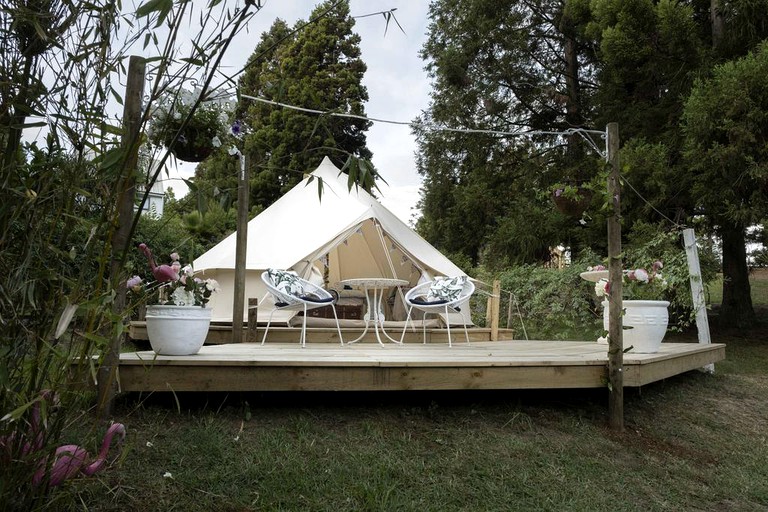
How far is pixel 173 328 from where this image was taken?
3.13m

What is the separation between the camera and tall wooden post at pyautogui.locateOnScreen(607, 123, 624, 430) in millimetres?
3477

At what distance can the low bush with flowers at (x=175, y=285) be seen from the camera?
290cm

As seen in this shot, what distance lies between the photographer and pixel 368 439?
9.76 ft

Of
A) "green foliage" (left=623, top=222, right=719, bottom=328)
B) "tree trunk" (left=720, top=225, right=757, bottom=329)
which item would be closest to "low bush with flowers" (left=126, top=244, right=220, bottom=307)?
"green foliage" (left=623, top=222, right=719, bottom=328)

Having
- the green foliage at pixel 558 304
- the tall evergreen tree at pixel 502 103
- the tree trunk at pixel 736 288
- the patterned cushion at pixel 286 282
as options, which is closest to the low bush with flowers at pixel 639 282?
the green foliage at pixel 558 304

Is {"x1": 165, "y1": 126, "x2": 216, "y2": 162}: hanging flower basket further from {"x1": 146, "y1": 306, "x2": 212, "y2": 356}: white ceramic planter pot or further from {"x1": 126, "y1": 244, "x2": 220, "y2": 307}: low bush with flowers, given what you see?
{"x1": 146, "y1": 306, "x2": 212, "y2": 356}: white ceramic planter pot

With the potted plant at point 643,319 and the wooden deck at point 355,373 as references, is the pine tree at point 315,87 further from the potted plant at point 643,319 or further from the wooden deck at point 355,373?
the wooden deck at point 355,373

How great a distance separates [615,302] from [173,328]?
8.12 ft

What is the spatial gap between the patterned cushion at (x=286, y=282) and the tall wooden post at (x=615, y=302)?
7.66 ft

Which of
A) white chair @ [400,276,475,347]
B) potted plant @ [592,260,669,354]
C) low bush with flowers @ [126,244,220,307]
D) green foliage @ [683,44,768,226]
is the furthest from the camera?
green foliage @ [683,44,768,226]

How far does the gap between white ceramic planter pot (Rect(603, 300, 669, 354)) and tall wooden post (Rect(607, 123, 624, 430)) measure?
756 mm

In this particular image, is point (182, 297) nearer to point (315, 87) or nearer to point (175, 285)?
point (175, 285)

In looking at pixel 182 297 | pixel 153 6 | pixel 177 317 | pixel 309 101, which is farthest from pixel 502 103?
pixel 153 6

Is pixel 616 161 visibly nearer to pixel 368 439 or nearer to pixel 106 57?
pixel 368 439
